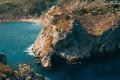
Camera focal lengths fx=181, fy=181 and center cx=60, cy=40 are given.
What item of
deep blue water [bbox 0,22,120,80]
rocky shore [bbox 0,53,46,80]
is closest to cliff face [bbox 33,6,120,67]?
deep blue water [bbox 0,22,120,80]

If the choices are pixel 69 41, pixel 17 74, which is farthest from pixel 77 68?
pixel 17 74

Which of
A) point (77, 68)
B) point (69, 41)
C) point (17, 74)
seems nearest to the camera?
point (17, 74)

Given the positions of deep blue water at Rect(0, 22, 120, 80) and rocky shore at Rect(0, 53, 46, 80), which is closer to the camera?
rocky shore at Rect(0, 53, 46, 80)

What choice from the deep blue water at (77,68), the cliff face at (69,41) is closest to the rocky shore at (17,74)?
the deep blue water at (77,68)

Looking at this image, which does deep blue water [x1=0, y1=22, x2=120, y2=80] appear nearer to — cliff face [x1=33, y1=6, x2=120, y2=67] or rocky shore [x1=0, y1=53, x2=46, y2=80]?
cliff face [x1=33, y1=6, x2=120, y2=67]

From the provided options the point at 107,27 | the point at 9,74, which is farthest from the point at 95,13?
the point at 9,74

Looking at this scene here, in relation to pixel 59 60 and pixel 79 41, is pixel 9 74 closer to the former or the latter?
pixel 59 60

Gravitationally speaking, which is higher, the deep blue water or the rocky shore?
the rocky shore

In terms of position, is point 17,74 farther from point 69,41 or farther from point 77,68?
point 69,41
